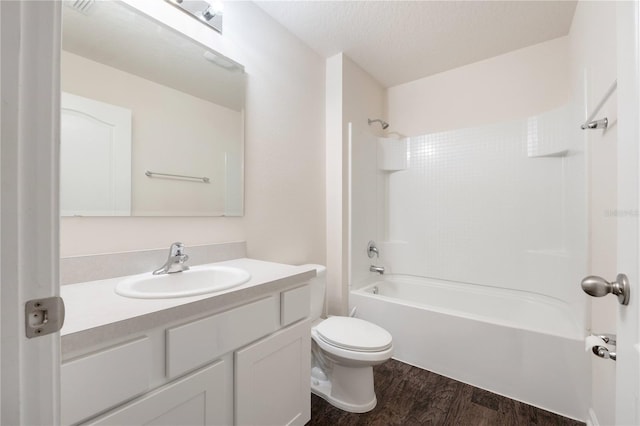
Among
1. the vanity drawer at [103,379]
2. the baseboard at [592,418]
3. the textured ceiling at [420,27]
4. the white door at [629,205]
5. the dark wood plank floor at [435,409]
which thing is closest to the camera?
the white door at [629,205]

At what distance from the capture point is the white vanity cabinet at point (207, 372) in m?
0.68

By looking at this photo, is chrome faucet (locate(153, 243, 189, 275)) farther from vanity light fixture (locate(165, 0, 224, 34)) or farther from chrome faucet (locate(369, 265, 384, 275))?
chrome faucet (locate(369, 265, 384, 275))

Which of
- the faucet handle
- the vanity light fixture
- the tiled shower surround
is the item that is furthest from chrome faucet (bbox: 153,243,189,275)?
the tiled shower surround

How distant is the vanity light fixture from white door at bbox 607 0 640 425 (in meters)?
1.59

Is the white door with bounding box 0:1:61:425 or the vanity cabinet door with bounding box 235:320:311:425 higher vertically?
the white door with bounding box 0:1:61:425

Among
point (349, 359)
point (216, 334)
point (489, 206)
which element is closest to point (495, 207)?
point (489, 206)

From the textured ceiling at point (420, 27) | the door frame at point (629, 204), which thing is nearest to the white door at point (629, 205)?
the door frame at point (629, 204)

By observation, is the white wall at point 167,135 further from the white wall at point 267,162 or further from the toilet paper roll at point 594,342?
the toilet paper roll at point 594,342

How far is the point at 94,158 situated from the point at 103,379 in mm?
834

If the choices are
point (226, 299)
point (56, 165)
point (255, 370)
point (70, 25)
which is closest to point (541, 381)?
point (255, 370)

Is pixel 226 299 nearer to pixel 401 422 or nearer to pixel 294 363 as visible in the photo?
pixel 294 363

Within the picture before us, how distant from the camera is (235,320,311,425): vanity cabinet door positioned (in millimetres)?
1025

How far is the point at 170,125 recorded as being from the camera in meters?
1.35

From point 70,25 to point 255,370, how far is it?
1.51m
